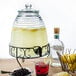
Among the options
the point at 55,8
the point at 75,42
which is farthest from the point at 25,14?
the point at 75,42

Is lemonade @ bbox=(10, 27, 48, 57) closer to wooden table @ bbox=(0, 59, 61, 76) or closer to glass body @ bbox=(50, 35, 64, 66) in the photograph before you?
wooden table @ bbox=(0, 59, 61, 76)

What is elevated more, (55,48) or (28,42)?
(28,42)

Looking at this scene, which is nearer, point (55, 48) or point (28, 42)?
point (28, 42)

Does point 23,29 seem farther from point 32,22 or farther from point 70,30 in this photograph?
point 70,30

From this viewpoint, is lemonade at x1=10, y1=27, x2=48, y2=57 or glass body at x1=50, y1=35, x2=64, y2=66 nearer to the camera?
lemonade at x1=10, y1=27, x2=48, y2=57

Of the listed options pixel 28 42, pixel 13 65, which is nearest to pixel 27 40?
pixel 28 42

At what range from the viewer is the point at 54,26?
136cm

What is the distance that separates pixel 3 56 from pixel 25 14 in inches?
20.4

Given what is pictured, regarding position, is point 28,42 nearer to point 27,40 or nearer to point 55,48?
point 27,40

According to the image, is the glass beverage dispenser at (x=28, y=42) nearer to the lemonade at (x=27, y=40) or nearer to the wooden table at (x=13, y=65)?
the lemonade at (x=27, y=40)

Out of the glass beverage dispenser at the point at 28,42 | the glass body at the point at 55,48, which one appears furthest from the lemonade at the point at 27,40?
the glass body at the point at 55,48

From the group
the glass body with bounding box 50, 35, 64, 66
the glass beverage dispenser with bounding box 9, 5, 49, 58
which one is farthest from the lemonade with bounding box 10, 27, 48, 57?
the glass body with bounding box 50, 35, 64, 66

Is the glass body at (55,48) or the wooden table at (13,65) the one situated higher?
the glass body at (55,48)

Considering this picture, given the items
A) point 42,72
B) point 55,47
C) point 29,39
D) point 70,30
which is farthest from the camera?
point 70,30
